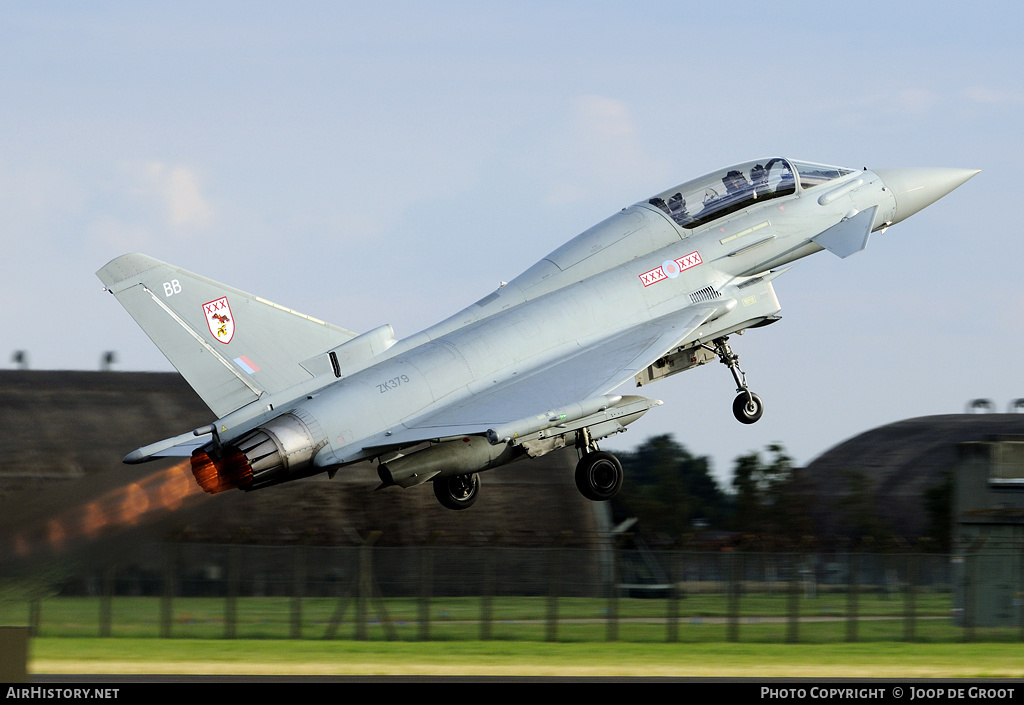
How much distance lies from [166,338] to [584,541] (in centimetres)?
1573

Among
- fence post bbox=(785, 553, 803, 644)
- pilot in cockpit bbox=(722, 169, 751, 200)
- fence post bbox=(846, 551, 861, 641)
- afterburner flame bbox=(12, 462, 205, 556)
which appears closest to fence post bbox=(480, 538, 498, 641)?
fence post bbox=(785, 553, 803, 644)

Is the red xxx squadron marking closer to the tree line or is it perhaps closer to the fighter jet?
the fighter jet

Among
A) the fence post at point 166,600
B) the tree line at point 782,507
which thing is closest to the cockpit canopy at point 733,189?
the fence post at point 166,600

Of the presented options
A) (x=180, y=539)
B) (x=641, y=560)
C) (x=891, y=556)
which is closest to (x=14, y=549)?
Result: (x=180, y=539)

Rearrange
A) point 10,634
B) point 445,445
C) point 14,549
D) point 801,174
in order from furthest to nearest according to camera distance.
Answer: point 801,174 → point 445,445 → point 14,549 → point 10,634

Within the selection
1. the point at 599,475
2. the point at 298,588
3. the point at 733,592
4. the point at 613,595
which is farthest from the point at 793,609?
the point at 298,588

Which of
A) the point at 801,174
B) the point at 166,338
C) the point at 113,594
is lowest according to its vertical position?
the point at 113,594

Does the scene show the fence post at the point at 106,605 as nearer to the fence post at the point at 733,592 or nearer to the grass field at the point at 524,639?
the grass field at the point at 524,639

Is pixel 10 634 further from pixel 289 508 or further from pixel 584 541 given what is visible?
pixel 584 541

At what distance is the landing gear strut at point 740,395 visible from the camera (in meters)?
18.6

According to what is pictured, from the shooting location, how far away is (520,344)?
16.8 metres

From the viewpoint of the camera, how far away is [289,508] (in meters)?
29.0

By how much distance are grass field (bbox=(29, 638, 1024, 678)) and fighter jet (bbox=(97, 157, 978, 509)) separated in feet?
8.97

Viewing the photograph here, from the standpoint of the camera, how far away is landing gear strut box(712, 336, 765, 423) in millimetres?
18609
